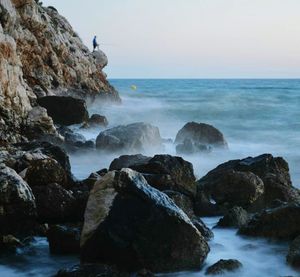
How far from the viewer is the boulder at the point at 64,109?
1969cm

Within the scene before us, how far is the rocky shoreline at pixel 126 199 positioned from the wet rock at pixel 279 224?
0.01 m

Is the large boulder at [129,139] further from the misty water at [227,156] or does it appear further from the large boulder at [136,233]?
the large boulder at [136,233]

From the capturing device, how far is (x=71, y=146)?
1516 cm

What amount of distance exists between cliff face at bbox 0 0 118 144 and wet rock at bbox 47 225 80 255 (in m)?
6.98

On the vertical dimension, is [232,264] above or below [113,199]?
below

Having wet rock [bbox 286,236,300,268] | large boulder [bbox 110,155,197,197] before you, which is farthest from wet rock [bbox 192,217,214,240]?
large boulder [bbox 110,155,197,197]

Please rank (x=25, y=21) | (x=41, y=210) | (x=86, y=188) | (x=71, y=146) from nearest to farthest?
(x=41, y=210), (x=86, y=188), (x=71, y=146), (x=25, y=21)

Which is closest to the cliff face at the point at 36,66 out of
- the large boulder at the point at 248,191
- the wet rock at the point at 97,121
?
the wet rock at the point at 97,121

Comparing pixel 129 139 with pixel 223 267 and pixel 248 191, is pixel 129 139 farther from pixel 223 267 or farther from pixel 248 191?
pixel 223 267

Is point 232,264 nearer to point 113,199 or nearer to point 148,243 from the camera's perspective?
point 148,243

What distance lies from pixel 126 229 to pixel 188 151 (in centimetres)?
1001

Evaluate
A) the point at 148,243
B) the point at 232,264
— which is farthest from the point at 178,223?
the point at 232,264

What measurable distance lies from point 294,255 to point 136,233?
A: 1.93 metres

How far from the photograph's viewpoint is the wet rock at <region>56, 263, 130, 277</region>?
5.32m
